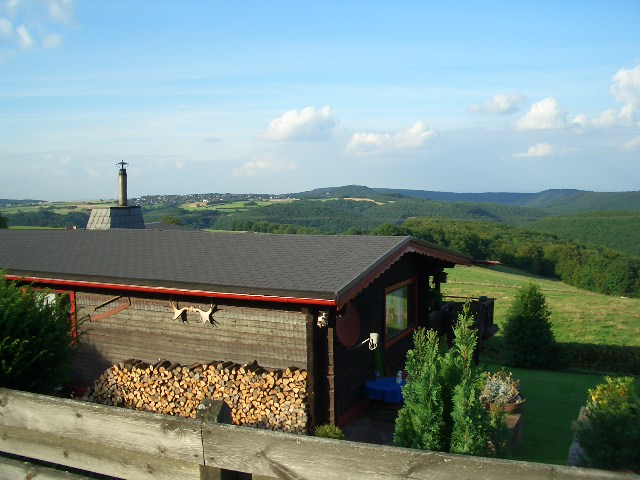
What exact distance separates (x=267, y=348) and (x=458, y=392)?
4.12 m

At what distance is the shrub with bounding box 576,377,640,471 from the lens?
6.23 m

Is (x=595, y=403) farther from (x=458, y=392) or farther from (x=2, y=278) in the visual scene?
(x=2, y=278)

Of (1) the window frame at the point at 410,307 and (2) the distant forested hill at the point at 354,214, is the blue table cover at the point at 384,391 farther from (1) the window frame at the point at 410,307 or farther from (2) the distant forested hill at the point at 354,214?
(2) the distant forested hill at the point at 354,214

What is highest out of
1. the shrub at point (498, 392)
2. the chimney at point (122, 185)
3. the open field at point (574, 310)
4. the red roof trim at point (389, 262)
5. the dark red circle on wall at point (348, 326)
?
the chimney at point (122, 185)

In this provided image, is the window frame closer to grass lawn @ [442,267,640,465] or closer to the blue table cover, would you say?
the blue table cover

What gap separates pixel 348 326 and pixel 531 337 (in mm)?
9157

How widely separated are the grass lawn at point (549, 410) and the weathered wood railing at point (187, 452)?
6.61 meters

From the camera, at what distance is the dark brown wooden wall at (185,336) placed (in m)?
9.38

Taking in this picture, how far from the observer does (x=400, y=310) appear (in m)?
12.9

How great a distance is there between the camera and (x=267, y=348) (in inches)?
376

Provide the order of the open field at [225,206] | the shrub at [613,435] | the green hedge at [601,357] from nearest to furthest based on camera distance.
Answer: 1. the shrub at [613,435]
2. the green hedge at [601,357]
3. the open field at [225,206]

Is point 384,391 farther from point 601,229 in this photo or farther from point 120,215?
point 601,229

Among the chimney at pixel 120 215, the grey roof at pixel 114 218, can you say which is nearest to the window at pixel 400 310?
the chimney at pixel 120 215

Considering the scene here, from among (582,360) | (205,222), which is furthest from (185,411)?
(205,222)
